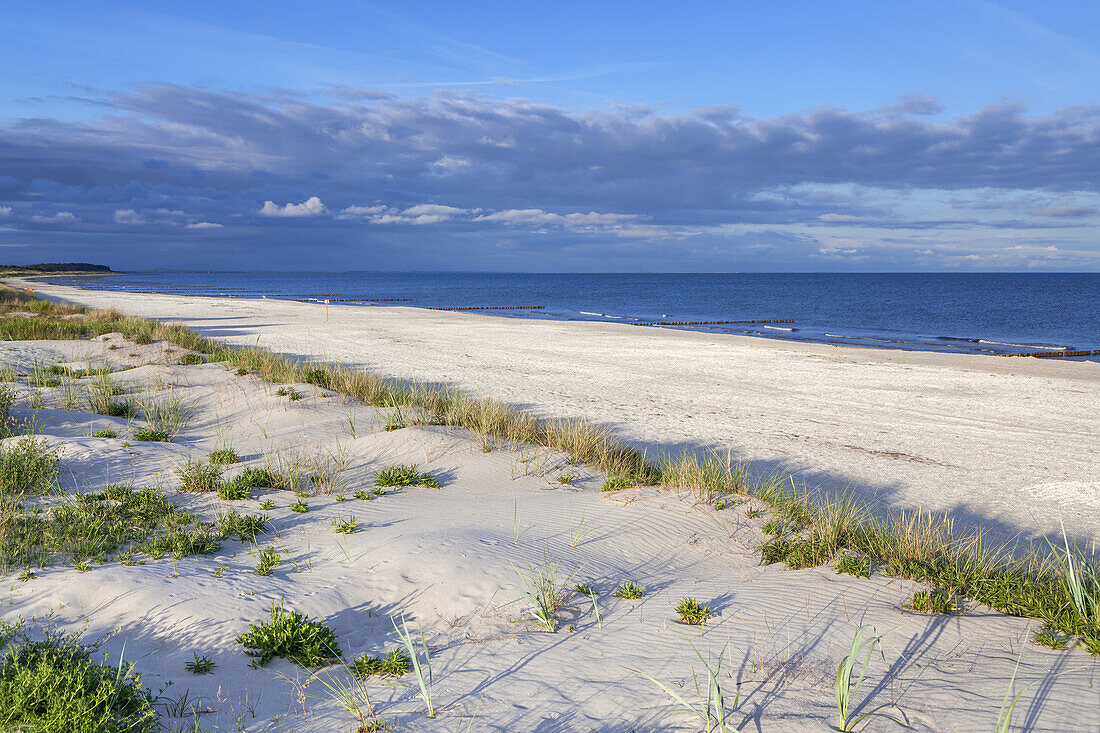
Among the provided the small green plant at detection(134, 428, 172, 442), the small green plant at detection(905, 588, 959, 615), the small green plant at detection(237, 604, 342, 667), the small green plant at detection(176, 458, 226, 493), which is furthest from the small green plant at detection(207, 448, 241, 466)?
the small green plant at detection(905, 588, 959, 615)

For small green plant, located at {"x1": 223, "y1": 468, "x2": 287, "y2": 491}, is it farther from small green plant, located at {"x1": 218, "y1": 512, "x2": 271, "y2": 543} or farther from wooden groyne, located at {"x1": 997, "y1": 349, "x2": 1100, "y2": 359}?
wooden groyne, located at {"x1": 997, "y1": 349, "x2": 1100, "y2": 359}

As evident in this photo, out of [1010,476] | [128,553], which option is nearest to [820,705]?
[128,553]

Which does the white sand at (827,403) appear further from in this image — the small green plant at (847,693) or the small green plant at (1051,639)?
the small green plant at (847,693)

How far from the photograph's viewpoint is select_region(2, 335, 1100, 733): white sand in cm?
333

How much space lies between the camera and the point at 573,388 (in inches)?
556

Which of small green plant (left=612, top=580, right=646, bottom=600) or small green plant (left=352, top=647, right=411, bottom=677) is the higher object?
small green plant (left=612, top=580, right=646, bottom=600)

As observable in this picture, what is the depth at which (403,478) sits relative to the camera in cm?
715

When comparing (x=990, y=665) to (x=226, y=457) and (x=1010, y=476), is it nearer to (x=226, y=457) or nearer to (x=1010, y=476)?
(x=1010, y=476)

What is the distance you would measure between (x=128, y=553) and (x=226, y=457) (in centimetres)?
259

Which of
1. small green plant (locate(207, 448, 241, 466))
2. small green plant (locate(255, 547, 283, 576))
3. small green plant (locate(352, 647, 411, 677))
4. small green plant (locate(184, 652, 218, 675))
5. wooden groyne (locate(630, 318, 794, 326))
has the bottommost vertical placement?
small green plant (locate(184, 652, 218, 675))

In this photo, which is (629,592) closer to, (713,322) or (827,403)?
(827,403)

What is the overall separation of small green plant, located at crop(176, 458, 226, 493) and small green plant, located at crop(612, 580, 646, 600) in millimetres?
3964

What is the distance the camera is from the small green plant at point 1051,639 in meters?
3.83

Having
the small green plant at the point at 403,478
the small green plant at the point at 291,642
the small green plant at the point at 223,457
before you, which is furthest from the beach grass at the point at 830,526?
the small green plant at the point at 291,642
